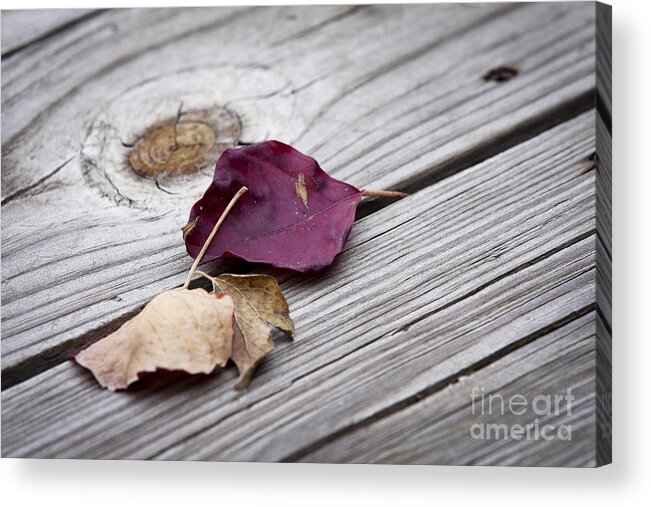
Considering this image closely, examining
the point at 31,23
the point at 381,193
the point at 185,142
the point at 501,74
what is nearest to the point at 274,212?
the point at 381,193

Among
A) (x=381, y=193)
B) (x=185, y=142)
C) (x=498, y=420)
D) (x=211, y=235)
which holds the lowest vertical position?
(x=498, y=420)

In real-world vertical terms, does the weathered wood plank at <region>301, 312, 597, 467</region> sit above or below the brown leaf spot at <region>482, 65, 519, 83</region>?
below

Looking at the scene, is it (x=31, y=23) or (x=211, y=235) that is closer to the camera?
(x=211, y=235)

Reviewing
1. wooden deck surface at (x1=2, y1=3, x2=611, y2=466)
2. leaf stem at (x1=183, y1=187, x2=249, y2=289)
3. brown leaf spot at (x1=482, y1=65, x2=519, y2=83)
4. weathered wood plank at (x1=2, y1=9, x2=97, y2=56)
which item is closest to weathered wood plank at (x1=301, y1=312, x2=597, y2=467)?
wooden deck surface at (x1=2, y1=3, x2=611, y2=466)

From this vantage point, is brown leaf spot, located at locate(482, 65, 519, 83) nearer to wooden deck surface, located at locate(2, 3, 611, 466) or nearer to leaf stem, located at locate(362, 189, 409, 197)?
wooden deck surface, located at locate(2, 3, 611, 466)

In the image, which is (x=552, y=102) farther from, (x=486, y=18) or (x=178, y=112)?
(x=178, y=112)

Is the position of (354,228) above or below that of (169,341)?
above

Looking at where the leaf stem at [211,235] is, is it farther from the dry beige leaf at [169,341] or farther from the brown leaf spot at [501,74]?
the brown leaf spot at [501,74]

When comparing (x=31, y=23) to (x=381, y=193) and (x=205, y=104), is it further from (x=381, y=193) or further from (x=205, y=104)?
(x=381, y=193)
